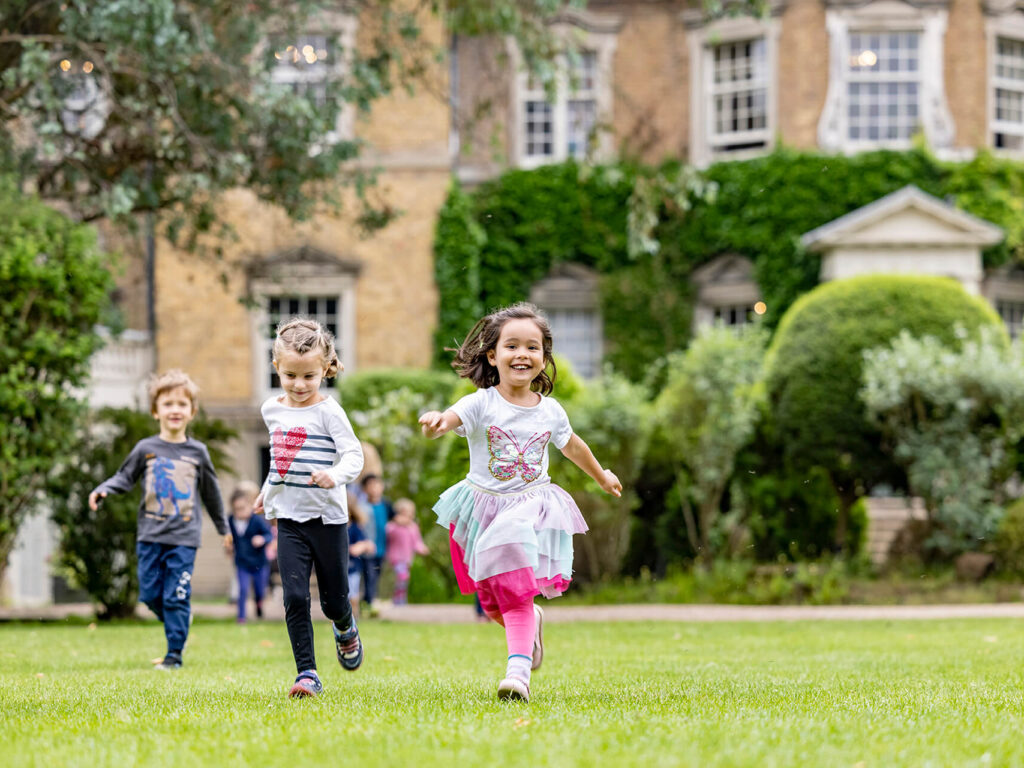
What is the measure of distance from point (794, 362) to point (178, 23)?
9.58m

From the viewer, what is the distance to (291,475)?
6.73 m

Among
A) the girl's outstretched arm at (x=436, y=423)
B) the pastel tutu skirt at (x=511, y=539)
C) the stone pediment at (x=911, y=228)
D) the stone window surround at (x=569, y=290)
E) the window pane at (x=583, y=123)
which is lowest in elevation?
the pastel tutu skirt at (x=511, y=539)

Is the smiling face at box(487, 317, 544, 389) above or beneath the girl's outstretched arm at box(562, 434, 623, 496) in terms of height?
above

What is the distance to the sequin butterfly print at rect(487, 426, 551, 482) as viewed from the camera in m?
6.61

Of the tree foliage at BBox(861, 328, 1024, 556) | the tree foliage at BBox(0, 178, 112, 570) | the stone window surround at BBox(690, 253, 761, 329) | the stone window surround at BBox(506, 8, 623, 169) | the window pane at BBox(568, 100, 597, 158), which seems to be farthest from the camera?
the window pane at BBox(568, 100, 597, 158)

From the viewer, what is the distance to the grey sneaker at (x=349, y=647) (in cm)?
723

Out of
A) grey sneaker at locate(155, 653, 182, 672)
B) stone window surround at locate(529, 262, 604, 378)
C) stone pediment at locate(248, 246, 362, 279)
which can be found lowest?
grey sneaker at locate(155, 653, 182, 672)

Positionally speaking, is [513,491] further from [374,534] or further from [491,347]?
[374,534]

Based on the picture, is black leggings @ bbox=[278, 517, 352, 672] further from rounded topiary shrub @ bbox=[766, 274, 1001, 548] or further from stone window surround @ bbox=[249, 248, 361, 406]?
stone window surround @ bbox=[249, 248, 361, 406]

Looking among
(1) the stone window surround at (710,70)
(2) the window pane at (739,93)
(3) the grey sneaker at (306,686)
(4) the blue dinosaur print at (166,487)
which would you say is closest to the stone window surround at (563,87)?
(1) the stone window surround at (710,70)

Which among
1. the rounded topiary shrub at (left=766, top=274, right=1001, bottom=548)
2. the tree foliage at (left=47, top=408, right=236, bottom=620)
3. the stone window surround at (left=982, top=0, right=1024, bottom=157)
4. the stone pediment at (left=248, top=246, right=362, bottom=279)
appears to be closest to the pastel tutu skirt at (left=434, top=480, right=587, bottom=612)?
the tree foliage at (left=47, top=408, right=236, bottom=620)

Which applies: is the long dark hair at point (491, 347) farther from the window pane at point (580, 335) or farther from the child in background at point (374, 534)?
the window pane at point (580, 335)

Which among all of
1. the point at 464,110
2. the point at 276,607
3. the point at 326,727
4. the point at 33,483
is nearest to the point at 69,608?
the point at 276,607

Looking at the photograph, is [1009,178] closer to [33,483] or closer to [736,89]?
[736,89]
